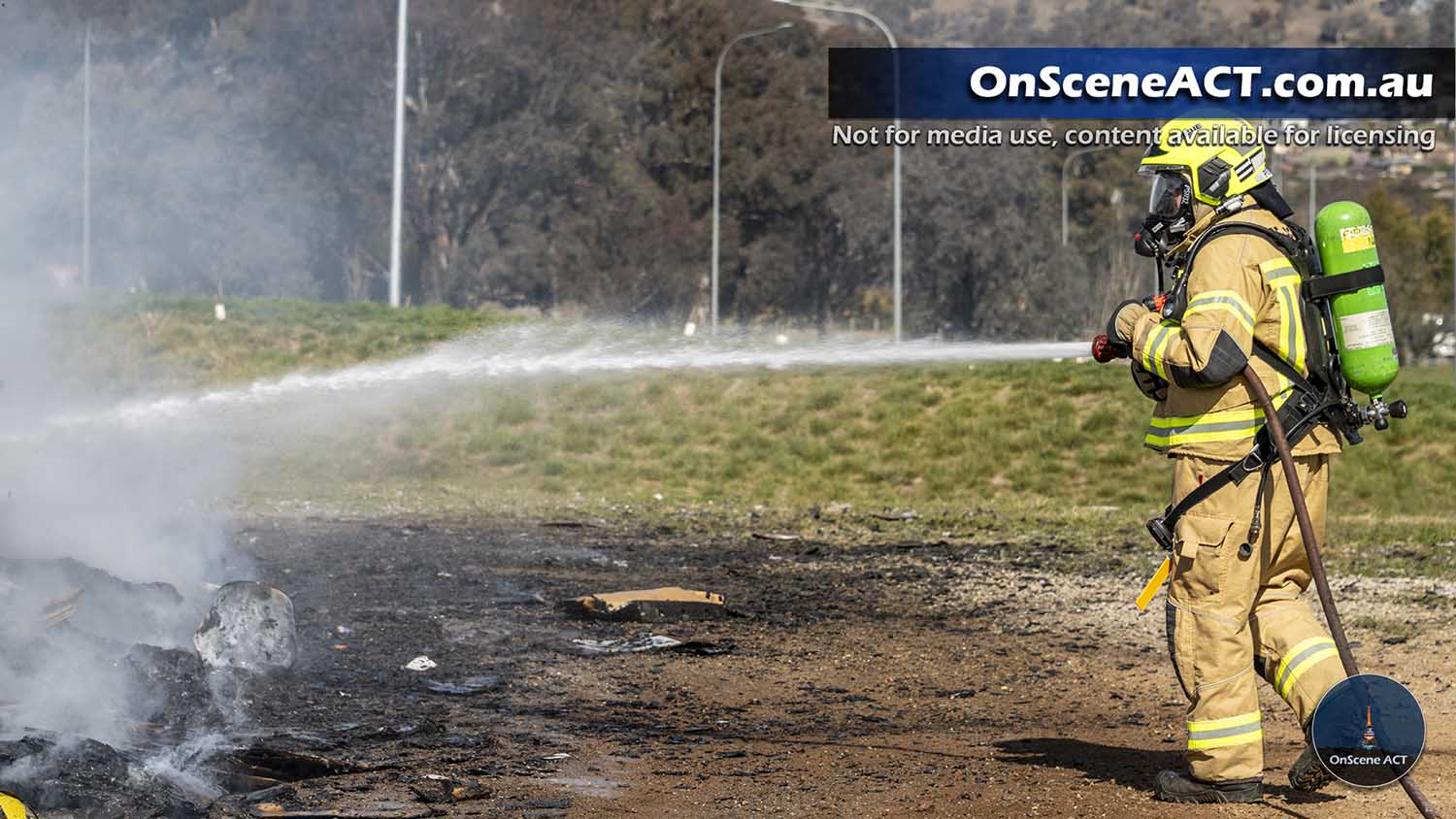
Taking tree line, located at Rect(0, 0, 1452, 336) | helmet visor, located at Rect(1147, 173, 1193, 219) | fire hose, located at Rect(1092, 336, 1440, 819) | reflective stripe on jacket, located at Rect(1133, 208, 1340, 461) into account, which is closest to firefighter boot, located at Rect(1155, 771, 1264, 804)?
fire hose, located at Rect(1092, 336, 1440, 819)

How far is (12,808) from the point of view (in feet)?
14.6

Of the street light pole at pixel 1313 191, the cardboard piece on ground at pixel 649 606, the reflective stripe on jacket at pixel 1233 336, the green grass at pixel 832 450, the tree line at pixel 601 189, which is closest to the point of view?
the reflective stripe on jacket at pixel 1233 336

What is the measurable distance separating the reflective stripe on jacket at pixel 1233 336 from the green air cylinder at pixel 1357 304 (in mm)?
123

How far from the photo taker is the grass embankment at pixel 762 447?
14.7m

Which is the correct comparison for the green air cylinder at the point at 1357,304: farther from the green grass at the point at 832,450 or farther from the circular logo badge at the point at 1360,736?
the green grass at the point at 832,450

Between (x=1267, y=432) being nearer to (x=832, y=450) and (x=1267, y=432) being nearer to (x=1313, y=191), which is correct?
(x=832, y=450)

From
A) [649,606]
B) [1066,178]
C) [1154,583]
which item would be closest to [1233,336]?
[1154,583]

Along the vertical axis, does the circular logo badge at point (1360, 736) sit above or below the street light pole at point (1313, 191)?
below

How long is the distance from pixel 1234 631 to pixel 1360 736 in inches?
18.7

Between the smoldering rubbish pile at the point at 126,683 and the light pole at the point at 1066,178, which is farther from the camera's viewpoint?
the light pole at the point at 1066,178

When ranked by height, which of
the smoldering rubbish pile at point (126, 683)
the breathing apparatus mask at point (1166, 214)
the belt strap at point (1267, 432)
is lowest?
the smoldering rubbish pile at point (126, 683)

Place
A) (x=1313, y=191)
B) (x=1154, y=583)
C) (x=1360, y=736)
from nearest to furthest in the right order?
(x=1360, y=736) < (x=1154, y=583) < (x=1313, y=191)

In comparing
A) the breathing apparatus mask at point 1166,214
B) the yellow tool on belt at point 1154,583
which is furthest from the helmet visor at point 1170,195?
the yellow tool on belt at point 1154,583

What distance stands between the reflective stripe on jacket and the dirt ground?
1.18 meters
